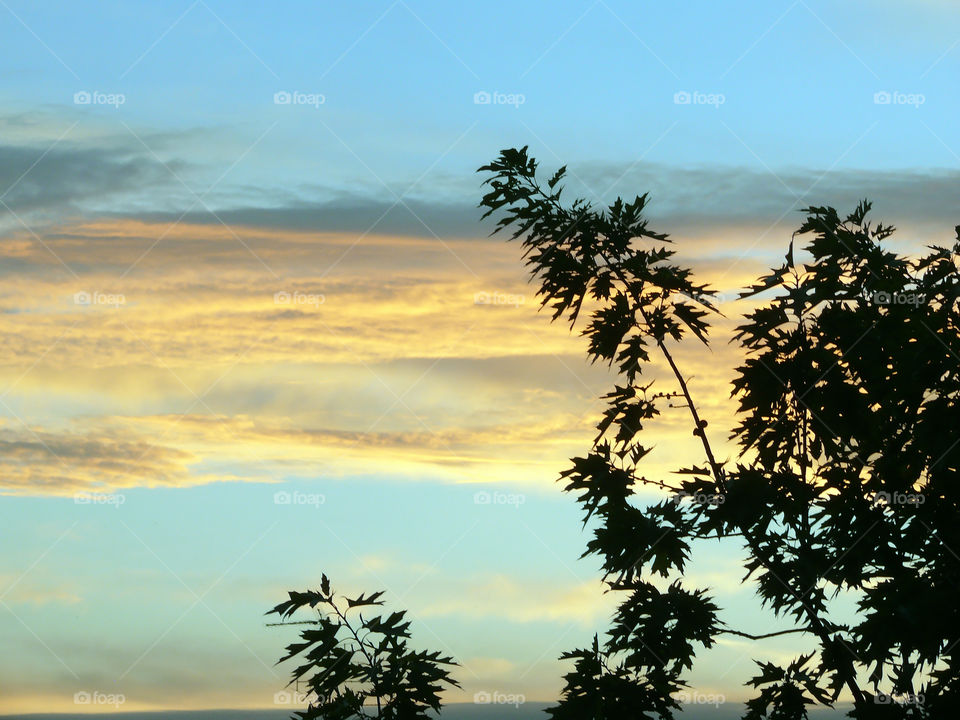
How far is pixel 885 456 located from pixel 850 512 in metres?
0.64

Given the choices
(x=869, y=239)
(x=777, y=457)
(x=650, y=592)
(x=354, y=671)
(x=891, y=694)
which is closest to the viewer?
(x=354, y=671)

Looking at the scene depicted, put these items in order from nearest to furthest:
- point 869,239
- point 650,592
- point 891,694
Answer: point 891,694
point 650,592
point 869,239

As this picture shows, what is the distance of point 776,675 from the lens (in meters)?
10.4

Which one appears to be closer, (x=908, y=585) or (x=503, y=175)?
(x=908, y=585)

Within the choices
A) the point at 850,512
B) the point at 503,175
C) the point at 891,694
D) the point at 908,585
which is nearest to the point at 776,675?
the point at 891,694

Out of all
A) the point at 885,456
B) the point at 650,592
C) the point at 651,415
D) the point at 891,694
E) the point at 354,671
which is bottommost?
the point at 891,694

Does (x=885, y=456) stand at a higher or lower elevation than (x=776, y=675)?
higher

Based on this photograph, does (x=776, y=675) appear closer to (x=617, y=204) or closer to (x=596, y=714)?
(x=596, y=714)

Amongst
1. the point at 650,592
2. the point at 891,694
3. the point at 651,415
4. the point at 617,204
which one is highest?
the point at 617,204

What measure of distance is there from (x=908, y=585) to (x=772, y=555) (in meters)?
2.27

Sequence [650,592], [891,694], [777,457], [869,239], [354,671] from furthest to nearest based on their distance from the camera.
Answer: [869,239] < [777,457] < [650,592] < [891,694] < [354,671]

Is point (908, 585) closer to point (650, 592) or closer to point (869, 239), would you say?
point (650, 592)

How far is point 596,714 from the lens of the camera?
9.49 m

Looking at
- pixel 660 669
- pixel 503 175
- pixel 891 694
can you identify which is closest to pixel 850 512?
pixel 891 694
